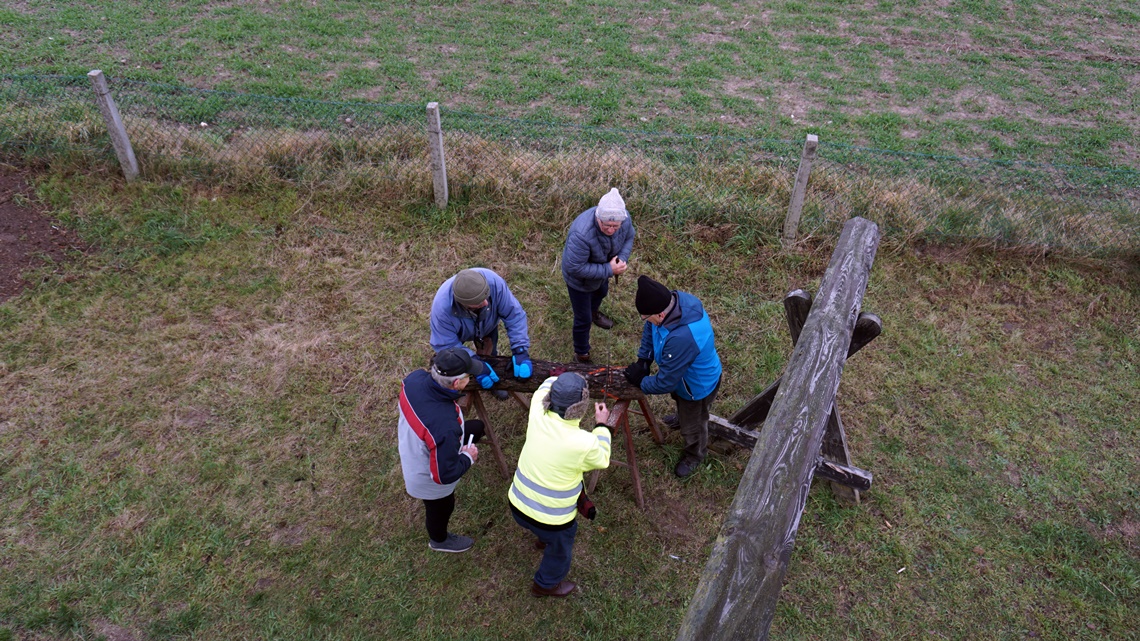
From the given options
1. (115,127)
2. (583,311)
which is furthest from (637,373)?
(115,127)

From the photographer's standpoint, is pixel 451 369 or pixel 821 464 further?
pixel 821 464

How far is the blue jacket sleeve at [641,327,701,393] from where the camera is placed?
13.6 feet

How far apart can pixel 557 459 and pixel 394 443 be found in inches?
76.6

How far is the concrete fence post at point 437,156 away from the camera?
6.57m

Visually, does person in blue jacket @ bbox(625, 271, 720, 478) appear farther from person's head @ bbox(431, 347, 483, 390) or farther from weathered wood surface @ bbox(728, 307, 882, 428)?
person's head @ bbox(431, 347, 483, 390)

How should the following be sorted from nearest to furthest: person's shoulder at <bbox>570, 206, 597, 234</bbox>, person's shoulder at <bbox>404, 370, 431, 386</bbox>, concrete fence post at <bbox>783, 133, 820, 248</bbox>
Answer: person's shoulder at <bbox>404, 370, 431, 386</bbox> < person's shoulder at <bbox>570, 206, 597, 234</bbox> < concrete fence post at <bbox>783, 133, 820, 248</bbox>

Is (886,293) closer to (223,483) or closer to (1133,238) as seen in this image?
(1133,238)

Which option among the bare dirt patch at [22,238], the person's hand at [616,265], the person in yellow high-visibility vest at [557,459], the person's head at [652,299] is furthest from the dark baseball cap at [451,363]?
the bare dirt patch at [22,238]

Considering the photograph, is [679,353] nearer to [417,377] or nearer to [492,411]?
[417,377]

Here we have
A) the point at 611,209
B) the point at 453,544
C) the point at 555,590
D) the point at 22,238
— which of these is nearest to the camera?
the point at 555,590

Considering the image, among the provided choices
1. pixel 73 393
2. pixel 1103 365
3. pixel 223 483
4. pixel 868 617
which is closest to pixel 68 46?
pixel 73 393

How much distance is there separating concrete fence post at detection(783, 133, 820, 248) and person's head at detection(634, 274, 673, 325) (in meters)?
3.15

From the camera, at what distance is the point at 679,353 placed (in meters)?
4.16

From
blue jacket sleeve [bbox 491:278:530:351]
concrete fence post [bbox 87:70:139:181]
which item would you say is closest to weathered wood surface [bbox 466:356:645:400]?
blue jacket sleeve [bbox 491:278:530:351]
